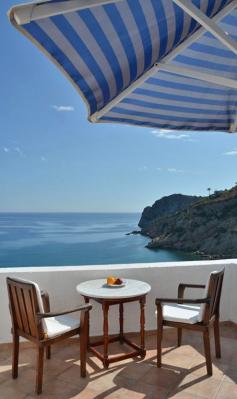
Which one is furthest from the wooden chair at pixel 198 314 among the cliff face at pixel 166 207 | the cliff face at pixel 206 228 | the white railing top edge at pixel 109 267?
the cliff face at pixel 166 207

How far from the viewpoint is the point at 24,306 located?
2.78 metres

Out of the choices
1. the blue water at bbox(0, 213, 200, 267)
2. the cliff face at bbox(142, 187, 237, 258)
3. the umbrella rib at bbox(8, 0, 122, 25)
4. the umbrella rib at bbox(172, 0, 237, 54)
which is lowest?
the blue water at bbox(0, 213, 200, 267)

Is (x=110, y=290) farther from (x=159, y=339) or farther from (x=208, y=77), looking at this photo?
(x=208, y=77)

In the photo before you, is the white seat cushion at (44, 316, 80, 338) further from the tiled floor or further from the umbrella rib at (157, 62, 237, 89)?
the umbrella rib at (157, 62, 237, 89)

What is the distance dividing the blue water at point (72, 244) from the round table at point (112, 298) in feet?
99.7

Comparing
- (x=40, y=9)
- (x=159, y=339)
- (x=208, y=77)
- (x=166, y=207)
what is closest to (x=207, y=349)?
(x=159, y=339)

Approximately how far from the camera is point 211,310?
122 inches

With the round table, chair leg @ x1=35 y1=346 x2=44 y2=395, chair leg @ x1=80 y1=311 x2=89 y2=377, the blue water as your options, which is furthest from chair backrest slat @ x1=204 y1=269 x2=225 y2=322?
the blue water

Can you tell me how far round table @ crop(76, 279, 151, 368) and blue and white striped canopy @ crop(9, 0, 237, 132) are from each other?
1432mm

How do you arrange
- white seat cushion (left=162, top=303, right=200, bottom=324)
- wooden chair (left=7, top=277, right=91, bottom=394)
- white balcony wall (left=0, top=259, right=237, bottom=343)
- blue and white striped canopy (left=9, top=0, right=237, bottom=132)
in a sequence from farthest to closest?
1. white balcony wall (left=0, top=259, right=237, bottom=343)
2. white seat cushion (left=162, top=303, right=200, bottom=324)
3. wooden chair (left=7, top=277, right=91, bottom=394)
4. blue and white striped canopy (left=9, top=0, right=237, bottom=132)

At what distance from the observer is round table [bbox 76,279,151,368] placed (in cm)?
310

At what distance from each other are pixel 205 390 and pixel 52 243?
57768 millimetres

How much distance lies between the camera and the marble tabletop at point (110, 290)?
122 inches

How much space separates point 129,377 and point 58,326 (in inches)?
28.0
